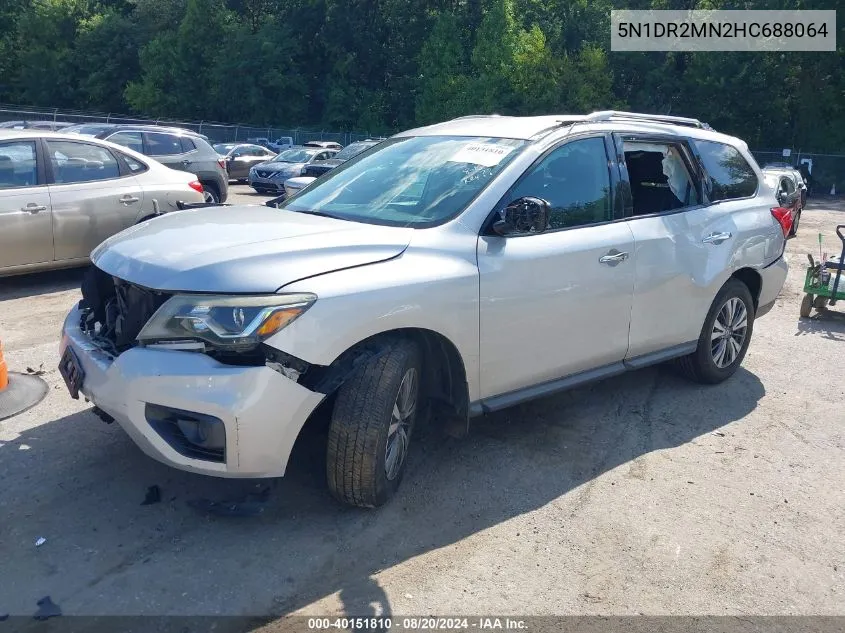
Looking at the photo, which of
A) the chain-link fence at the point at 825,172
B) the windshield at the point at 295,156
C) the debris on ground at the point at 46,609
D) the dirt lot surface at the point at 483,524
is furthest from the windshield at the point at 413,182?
the chain-link fence at the point at 825,172

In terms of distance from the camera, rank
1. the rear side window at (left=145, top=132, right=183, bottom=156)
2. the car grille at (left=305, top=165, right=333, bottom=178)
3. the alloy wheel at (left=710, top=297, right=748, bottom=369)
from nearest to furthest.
→ 1. the alloy wheel at (left=710, top=297, right=748, bottom=369)
2. the rear side window at (left=145, top=132, right=183, bottom=156)
3. the car grille at (left=305, top=165, right=333, bottom=178)

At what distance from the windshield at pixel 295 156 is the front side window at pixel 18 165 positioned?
50.0 ft

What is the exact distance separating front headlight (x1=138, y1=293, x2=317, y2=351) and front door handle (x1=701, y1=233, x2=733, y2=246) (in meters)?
3.15

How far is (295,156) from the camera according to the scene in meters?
23.0

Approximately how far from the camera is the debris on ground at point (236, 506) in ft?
11.4

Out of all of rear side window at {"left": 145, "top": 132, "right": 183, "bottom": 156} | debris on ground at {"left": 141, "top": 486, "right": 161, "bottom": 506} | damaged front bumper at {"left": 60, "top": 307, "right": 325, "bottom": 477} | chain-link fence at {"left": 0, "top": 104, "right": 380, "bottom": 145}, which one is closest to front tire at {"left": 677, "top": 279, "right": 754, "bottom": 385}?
damaged front bumper at {"left": 60, "top": 307, "right": 325, "bottom": 477}

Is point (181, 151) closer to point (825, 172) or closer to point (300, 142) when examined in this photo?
point (300, 142)

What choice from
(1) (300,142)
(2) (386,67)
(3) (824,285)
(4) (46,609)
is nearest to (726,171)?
(3) (824,285)

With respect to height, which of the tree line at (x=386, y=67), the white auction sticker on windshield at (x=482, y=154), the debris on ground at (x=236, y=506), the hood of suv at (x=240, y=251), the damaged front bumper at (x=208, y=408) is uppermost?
the tree line at (x=386, y=67)

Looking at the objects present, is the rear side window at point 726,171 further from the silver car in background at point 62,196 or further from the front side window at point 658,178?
the silver car in background at point 62,196

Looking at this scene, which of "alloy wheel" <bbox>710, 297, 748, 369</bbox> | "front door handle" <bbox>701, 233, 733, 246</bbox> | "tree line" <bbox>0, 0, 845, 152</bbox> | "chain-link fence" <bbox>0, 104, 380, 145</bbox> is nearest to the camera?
"front door handle" <bbox>701, 233, 733, 246</bbox>

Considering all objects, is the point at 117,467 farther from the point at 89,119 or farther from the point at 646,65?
the point at 646,65

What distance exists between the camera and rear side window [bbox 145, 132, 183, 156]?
12988 mm

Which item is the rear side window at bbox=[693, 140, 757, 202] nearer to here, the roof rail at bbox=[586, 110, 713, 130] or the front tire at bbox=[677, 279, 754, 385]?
the roof rail at bbox=[586, 110, 713, 130]
